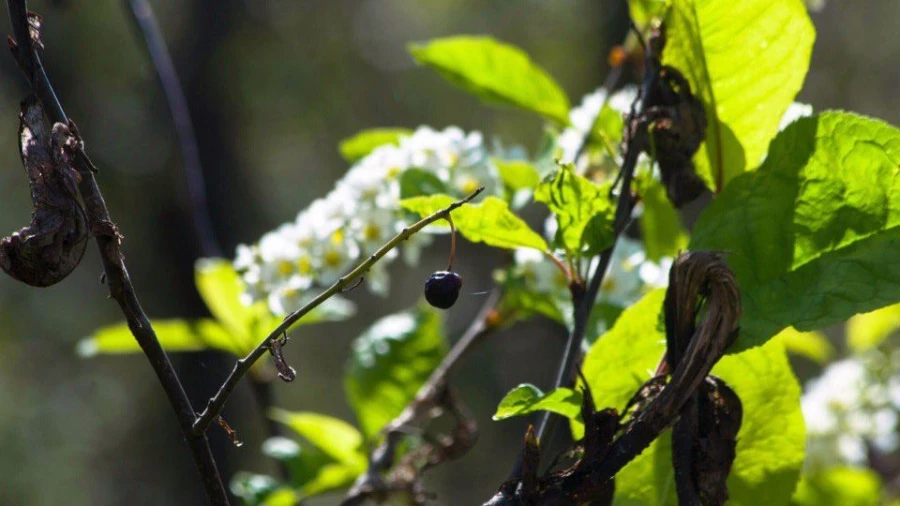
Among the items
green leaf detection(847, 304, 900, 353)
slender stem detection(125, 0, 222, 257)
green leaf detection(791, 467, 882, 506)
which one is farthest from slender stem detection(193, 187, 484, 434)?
green leaf detection(847, 304, 900, 353)

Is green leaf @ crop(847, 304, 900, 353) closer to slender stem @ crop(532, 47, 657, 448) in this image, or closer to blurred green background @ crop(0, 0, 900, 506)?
slender stem @ crop(532, 47, 657, 448)

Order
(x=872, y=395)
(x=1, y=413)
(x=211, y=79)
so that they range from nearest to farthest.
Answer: (x=872, y=395) < (x=211, y=79) < (x=1, y=413)

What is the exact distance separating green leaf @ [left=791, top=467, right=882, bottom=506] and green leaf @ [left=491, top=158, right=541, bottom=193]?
2.29 ft

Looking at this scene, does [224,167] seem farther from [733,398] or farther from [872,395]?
[733,398]

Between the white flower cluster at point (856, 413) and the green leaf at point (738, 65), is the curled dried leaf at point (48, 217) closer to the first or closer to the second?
the green leaf at point (738, 65)

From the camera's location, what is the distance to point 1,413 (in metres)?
8.56

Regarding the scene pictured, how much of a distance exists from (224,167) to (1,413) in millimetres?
3567

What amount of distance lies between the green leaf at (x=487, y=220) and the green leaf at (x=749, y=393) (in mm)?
117

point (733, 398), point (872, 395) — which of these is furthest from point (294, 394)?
point (733, 398)

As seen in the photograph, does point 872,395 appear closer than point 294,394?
Yes

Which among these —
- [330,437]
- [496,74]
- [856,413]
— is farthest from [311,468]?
[856,413]

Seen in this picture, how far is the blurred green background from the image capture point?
657 cm

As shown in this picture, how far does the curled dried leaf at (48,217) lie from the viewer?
58 centimetres

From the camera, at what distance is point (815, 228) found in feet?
2.57
